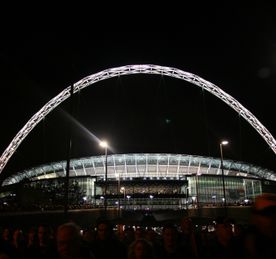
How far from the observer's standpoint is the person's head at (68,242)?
4301mm

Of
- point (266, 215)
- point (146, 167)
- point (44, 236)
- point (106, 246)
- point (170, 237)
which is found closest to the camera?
point (266, 215)

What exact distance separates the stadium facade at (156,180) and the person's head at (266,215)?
98194 millimetres

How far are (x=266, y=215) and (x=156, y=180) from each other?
4097 inches

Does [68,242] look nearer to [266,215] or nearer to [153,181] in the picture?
[266,215]

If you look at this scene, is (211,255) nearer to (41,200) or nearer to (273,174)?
(41,200)

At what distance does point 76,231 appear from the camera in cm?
448

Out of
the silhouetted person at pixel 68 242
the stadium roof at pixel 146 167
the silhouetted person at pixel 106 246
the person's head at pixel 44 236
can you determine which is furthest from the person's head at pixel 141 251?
the stadium roof at pixel 146 167

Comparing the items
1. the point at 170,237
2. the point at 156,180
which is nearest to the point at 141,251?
the point at 170,237

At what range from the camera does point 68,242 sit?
4.33 metres

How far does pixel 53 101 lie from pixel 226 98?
1085 inches

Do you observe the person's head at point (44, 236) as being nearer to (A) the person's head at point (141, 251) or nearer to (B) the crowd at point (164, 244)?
(B) the crowd at point (164, 244)

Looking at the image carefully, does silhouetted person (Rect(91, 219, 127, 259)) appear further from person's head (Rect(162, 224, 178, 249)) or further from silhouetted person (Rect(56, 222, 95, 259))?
silhouetted person (Rect(56, 222, 95, 259))

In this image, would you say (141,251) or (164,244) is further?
(164,244)

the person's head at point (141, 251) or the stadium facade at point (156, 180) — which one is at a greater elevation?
the stadium facade at point (156, 180)
